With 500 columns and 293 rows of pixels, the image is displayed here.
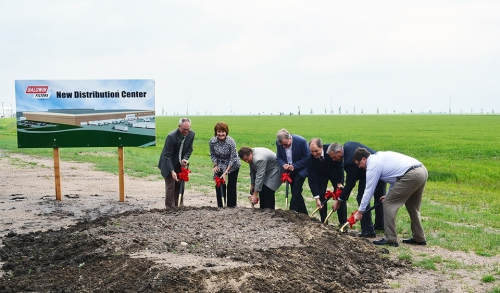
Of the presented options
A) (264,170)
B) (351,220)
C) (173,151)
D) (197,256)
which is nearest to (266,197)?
(264,170)

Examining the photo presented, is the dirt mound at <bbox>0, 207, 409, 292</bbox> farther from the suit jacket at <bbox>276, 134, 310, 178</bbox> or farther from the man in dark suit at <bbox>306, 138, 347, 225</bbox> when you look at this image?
the suit jacket at <bbox>276, 134, 310, 178</bbox>

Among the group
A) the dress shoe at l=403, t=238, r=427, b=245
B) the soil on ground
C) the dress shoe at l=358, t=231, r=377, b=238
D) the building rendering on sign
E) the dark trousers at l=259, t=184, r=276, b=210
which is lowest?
the dress shoe at l=403, t=238, r=427, b=245

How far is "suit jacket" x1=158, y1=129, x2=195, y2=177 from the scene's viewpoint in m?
10.7

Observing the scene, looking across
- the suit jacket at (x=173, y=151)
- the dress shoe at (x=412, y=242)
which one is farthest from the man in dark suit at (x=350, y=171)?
the suit jacket at (x=173, y=151)

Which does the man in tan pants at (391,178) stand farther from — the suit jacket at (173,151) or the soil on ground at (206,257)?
the suit jacket at (173,151)

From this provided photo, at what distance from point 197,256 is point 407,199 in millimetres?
3724

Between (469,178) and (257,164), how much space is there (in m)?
12.3

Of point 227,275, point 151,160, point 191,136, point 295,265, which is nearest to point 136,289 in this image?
point 227,275

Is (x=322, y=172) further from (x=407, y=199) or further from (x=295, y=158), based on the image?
(x=407, y=199)

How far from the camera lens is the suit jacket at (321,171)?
964 centimetres

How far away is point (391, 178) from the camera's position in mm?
8633

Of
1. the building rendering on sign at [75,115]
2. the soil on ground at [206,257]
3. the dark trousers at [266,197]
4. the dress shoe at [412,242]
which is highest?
the building rendering on sign at [75,115]

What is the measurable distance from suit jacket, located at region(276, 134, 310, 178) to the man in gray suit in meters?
0.25

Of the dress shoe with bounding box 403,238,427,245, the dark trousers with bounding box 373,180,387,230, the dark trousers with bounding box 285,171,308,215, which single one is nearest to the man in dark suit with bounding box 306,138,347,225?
the dark trousers with bounding box 285,171,308,215
